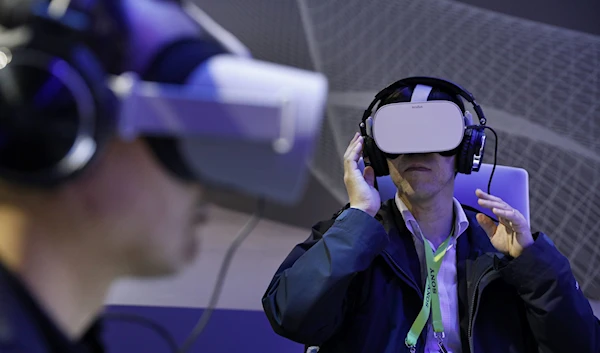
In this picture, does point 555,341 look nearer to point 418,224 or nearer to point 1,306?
point 418,224

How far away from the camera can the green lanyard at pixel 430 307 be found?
1029 millimetres

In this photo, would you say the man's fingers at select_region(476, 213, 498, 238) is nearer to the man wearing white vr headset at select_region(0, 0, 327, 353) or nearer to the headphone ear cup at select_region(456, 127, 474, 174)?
the headphone ear cup at select_region(456, 127, 474, 174)

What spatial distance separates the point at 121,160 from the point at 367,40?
1210 mm

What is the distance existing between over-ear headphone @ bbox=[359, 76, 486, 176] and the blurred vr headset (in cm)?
73

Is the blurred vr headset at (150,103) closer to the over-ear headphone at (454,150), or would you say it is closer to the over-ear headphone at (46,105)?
the over-ear headphone at (46,105)

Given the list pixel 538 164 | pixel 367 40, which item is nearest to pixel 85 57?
pixel 367 40

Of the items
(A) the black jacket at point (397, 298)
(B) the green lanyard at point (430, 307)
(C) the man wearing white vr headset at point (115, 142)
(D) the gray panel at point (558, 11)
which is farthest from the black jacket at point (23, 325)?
(D) the gray panel at point (558, 11)

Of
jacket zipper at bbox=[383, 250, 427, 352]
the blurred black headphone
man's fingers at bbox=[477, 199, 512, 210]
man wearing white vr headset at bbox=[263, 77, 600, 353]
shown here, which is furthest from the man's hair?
the blurred black headphone

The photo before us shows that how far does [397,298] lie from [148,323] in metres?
0.67

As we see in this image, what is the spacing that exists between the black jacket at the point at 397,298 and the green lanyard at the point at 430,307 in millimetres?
19

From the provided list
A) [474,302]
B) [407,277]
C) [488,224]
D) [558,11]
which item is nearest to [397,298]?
[407,277]

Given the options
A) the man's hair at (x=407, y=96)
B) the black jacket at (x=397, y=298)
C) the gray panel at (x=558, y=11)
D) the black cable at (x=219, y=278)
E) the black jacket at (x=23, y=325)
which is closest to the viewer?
the black jacket at (x=23, y=325)

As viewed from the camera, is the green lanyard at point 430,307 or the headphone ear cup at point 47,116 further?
the green lanyard at point 430,307

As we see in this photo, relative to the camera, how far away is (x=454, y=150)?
1.11 metres
